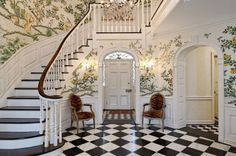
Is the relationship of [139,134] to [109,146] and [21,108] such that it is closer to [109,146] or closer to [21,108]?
[109,146]

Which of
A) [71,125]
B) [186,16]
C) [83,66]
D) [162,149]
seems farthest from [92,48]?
[162,149]

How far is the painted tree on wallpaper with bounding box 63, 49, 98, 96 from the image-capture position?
5.88 meters

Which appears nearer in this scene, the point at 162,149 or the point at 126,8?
the point at 162,149

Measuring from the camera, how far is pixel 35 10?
556cm

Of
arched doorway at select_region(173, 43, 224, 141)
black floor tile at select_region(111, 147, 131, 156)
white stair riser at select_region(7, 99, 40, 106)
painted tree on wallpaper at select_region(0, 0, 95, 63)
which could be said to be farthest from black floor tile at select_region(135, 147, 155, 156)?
painted tree on wallpaper at select_region(0, 0, 95, 63)

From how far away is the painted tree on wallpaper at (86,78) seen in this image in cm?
588

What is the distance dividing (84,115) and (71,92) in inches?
36.7

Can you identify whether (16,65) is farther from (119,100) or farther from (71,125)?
(119,100)

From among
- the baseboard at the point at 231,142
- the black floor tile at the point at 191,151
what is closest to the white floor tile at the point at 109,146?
the black floor tile at the point at 191,151

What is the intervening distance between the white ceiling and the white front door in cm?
347

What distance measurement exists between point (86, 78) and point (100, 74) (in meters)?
0.43

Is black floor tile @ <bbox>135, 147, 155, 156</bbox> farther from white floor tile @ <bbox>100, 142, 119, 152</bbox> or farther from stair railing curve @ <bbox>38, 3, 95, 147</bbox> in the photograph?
stair railing curve @ <bbox>38, 3, 95, 147</bbox>

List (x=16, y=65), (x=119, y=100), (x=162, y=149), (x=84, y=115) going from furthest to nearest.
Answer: (x=119, y=100) < (x=84, y=115) < (x=16, y=65) < (x=162, y=149)

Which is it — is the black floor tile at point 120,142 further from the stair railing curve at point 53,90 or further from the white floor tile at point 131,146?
the stair railing curve at point 53,90
